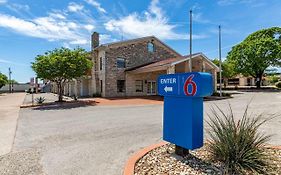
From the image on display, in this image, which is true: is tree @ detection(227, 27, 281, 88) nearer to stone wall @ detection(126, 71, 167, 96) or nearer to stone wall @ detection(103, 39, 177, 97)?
stone wall @ detection(103, 39, 177, 97)

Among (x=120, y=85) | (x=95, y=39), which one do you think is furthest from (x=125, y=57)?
(x=95, y=39)

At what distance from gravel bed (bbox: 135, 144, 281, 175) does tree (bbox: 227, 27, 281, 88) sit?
36201mm

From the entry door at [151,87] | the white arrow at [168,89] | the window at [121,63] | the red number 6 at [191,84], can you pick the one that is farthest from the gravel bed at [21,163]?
the entry door at [151,87]

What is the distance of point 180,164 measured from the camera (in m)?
4.14

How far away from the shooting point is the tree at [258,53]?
35.8 metres

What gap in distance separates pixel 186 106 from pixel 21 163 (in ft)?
12.3

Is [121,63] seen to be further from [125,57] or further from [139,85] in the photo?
[139,85]

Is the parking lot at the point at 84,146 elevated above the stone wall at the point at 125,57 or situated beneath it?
situated beneath

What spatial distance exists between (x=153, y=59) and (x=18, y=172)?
1062 inches

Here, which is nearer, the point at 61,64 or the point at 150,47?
the point at 61,64

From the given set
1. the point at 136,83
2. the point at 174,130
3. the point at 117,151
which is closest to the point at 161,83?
the point at 174,130

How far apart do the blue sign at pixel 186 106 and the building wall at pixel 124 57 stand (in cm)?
2195

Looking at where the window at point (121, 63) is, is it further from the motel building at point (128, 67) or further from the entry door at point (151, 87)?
the entry door at point (151, 87)

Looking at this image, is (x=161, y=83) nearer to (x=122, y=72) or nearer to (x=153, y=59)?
(x=122, y=72)
